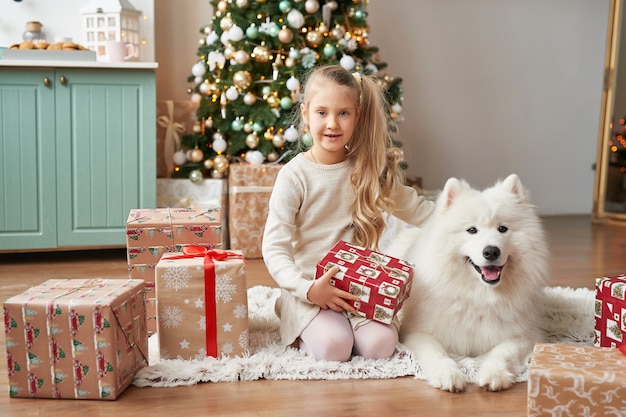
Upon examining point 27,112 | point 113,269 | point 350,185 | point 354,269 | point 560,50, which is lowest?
point 113,269

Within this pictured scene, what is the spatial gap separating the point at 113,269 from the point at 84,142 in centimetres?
66

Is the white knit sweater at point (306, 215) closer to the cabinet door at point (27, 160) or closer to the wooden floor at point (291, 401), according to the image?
the wooden floor at point (291, 401)

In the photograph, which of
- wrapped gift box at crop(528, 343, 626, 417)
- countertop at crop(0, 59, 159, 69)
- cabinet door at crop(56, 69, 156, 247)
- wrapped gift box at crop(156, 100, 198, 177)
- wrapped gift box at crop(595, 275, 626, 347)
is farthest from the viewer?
wrapped gift box at crop(156, 100, 198, 177)

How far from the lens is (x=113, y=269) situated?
338 centimetres

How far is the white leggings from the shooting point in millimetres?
1996

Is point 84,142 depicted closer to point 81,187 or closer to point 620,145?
point 81,187

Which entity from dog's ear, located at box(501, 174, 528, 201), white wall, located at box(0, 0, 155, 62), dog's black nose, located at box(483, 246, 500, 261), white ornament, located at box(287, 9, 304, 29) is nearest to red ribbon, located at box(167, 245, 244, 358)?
dog's black nose, located at box(483, 246, 500, 261)

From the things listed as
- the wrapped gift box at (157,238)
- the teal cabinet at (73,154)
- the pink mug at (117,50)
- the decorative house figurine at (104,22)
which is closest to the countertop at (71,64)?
the teal cabinet at (73,154)

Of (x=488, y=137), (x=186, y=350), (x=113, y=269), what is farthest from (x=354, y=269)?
(x=488, y=137)

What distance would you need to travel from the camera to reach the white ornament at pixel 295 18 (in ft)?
12.0

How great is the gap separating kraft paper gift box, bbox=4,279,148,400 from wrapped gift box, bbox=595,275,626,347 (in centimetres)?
133

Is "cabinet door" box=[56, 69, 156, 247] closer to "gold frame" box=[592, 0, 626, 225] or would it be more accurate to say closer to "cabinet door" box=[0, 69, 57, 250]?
"cabinet door" box=[0, 69, 57, 250]

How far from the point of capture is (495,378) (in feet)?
5.96

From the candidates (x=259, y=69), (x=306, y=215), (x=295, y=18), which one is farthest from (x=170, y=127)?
(x=306, y=215)
